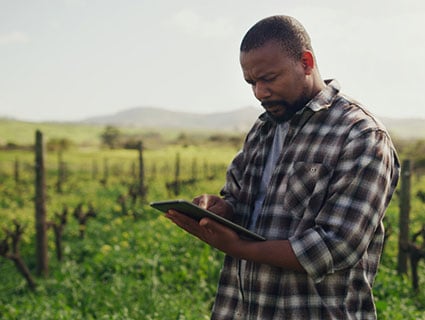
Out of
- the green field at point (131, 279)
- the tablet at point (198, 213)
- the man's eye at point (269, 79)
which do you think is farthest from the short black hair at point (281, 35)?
the green field at point (131, 279)

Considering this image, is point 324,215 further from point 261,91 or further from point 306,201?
point 261,91

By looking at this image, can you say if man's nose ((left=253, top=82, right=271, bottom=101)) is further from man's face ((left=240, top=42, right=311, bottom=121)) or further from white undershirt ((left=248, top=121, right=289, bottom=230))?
white undershirt ((left=248, top=121, right=289, bottom=230))

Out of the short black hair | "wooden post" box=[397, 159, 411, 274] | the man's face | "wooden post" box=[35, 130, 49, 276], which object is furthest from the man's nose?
"wooden post" box=[35, 130, 49, 276]

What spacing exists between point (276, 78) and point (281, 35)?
6.1 inches

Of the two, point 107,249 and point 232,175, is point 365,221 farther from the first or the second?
point 107,249

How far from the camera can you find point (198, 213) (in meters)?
1.80

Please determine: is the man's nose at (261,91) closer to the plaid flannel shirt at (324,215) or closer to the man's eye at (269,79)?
the man's eye at (269,79)

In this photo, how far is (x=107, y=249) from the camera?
800cm

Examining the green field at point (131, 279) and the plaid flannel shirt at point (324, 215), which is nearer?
the plaid flannel shirt at point (324, 215)

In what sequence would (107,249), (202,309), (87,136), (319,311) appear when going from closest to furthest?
(319,311) → (202,309) → (107,249) → (87,136)

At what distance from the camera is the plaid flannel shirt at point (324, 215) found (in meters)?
1.70

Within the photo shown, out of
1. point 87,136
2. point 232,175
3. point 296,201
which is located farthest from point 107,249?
point 87,136

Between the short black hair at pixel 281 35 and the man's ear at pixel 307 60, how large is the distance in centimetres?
2

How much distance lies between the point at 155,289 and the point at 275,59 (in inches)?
169
